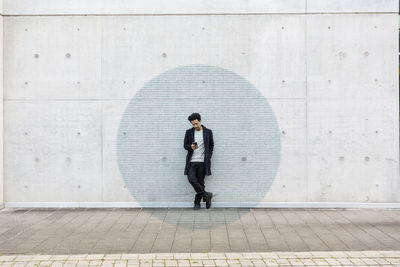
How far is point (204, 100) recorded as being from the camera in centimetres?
851

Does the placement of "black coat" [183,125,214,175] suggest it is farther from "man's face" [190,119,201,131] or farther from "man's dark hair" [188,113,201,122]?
"man's dark hair" [188,113,201,122]

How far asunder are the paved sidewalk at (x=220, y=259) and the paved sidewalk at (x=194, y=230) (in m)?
0.20

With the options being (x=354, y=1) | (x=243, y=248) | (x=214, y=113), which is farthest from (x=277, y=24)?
(x=243, y=248)

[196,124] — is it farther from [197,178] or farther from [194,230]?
[194,230]

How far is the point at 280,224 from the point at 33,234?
3.94 metres

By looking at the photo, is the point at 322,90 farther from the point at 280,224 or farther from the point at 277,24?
the point at 280,224

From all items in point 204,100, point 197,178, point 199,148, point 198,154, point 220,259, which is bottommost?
point 220,259

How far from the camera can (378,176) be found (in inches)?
332

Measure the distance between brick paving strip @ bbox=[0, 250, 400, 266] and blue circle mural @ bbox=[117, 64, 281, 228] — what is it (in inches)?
123

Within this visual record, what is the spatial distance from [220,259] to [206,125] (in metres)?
3.67

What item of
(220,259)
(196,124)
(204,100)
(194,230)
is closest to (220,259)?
(220,259)

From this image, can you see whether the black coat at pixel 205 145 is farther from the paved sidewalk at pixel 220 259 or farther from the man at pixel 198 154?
the paved sidewalk at pixel 220 259

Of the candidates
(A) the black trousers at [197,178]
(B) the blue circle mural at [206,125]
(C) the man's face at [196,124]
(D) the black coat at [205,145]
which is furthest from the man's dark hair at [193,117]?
(A) the black trousers at [197,178]

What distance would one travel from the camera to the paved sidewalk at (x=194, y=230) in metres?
5.76
